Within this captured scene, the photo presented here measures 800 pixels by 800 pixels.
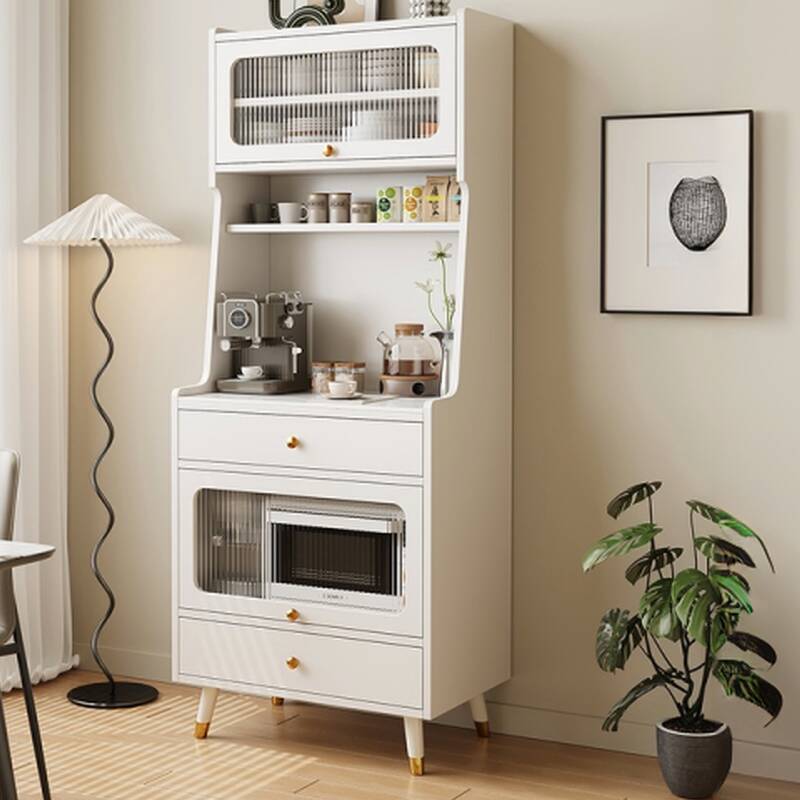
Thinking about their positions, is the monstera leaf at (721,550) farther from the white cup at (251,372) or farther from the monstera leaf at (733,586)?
the white cup at (251,372)

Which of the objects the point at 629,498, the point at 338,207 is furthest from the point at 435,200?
the point at 629,498

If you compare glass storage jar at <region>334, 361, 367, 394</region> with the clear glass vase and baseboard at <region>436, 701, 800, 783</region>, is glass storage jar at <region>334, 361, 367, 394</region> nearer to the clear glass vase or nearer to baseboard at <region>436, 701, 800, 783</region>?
the clear glass vase

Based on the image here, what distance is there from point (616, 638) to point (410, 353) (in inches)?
39.6

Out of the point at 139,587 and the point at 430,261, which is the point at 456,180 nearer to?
the point at 430,261

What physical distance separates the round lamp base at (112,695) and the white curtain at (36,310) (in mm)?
195

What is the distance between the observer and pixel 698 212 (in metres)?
3.86

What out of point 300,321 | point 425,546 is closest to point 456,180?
point 300,321

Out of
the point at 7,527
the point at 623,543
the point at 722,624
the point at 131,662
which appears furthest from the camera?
the point at 131,662

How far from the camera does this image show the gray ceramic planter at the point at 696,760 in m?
3.62

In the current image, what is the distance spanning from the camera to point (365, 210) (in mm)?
4145

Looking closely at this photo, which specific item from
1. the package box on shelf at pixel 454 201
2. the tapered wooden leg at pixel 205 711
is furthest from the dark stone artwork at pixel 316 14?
the tapered wooden leg at pixel 205 711

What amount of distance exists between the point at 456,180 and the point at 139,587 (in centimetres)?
180

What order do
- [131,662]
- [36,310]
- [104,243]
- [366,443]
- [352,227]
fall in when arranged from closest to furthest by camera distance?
[366,443] < [352,227] < [104,243] < [36,310] < [131,662]

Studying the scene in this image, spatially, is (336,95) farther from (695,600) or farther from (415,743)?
(415,743)
